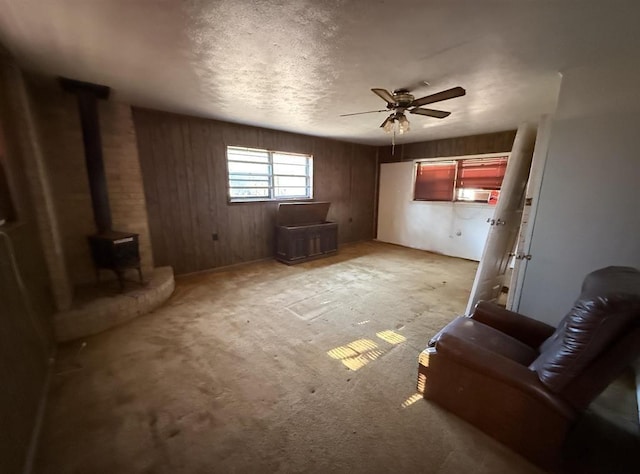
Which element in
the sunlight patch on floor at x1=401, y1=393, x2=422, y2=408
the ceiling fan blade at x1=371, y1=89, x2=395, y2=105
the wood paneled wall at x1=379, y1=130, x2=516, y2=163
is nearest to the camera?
the sunlight patch on floor at x1=401, y1=393, x2=422, y2=408

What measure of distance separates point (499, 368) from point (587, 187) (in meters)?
1.58

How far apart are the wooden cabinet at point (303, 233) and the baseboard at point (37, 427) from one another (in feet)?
10.5

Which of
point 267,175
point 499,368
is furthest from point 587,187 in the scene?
point 267,175

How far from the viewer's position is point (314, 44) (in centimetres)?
176

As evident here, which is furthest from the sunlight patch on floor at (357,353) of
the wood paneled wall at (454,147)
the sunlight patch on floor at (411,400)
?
the wood paneled wall at (454,147)

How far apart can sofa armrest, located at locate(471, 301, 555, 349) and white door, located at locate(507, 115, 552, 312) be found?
58 cm

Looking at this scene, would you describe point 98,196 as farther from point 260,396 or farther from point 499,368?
point 499,368

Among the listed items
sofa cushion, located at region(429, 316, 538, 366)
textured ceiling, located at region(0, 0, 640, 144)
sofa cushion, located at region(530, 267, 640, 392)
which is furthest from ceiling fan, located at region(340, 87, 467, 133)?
sofa cushion, located at region(429, 316, 538, 366)

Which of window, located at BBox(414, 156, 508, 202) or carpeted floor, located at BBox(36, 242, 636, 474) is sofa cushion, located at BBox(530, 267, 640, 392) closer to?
carpeted floor, located at BBox(36, 242, 636, 474)

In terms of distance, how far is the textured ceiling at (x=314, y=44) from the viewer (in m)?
1.41

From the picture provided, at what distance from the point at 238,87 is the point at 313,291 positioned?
2.51 metres

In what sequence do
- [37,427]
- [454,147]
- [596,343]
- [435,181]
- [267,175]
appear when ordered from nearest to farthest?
[596,343] < [37,427] < [267,175] < [454,147] < [435,181]

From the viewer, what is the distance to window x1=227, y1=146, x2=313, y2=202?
171 inches

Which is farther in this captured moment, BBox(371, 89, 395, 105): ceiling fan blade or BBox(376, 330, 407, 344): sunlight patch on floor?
BBox(376, 330, 407, 344): sunlight patch on floor
